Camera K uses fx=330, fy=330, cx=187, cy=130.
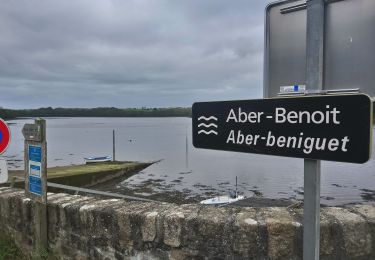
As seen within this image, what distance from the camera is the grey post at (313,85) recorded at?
170 centimetres

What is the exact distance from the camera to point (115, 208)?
340 cm

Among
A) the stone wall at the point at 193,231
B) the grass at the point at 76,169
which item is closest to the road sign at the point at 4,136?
the stone wall at the point at 193,231

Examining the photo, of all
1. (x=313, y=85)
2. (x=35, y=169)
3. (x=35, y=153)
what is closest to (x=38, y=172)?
(x=35, y=169)

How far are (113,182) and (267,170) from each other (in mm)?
20894

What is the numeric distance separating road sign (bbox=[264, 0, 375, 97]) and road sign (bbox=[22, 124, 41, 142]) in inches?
122

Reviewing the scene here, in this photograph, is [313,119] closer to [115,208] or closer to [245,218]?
[245,218]

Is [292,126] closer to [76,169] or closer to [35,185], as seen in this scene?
[35,185]

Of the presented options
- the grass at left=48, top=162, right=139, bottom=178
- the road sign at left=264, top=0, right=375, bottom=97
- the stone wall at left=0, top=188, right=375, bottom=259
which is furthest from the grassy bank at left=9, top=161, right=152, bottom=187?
the road sign at left=264, top=0, right=375, bottom=97

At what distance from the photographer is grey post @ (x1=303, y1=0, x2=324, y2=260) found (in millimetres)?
1701

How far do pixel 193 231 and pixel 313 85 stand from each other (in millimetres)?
1701

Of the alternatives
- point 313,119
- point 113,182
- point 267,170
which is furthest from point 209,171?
point 313,119

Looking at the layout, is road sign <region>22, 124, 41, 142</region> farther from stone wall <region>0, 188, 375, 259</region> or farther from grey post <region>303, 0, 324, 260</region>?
grey post <region>303, 0, 324, 260</region>

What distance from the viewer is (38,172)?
4090 millimetres

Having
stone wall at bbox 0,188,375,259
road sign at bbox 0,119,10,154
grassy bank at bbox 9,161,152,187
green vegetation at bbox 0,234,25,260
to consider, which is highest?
road sign at bbox 0,119,10,154
